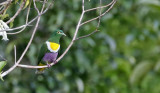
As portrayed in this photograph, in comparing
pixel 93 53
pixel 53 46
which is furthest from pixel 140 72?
pixel 53 46

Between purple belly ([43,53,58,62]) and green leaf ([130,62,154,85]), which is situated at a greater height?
purple belly ([43,53,58,62])

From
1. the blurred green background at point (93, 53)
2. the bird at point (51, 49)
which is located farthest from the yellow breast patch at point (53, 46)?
the blurred green background at point (93, 53)

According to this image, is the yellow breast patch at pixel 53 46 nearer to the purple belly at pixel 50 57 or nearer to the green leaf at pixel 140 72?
the purple belly at pixel 50 57

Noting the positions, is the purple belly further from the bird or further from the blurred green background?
the blurred green background

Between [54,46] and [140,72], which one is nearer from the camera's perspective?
[54,46]

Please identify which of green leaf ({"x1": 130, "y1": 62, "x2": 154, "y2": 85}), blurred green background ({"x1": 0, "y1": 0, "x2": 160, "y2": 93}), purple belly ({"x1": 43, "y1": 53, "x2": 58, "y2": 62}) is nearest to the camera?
purple belly ({"x1": 43, "y1": 53, "x2": 58, "y2": 62})

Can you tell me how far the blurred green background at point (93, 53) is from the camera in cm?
381

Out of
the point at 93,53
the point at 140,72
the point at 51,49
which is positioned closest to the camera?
the point at 51,49

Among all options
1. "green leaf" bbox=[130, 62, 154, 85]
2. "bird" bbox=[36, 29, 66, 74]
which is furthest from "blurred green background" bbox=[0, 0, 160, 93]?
"bird" bbox=[36, 29, 66, 74]

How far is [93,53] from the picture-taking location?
4.18 meters

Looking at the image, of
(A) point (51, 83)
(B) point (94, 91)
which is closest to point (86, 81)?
(B) point (94, 91)

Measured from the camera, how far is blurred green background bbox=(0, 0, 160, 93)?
150 inches

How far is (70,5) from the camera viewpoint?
3.90 m

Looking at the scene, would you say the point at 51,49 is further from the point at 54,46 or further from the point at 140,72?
the point at 140,72
